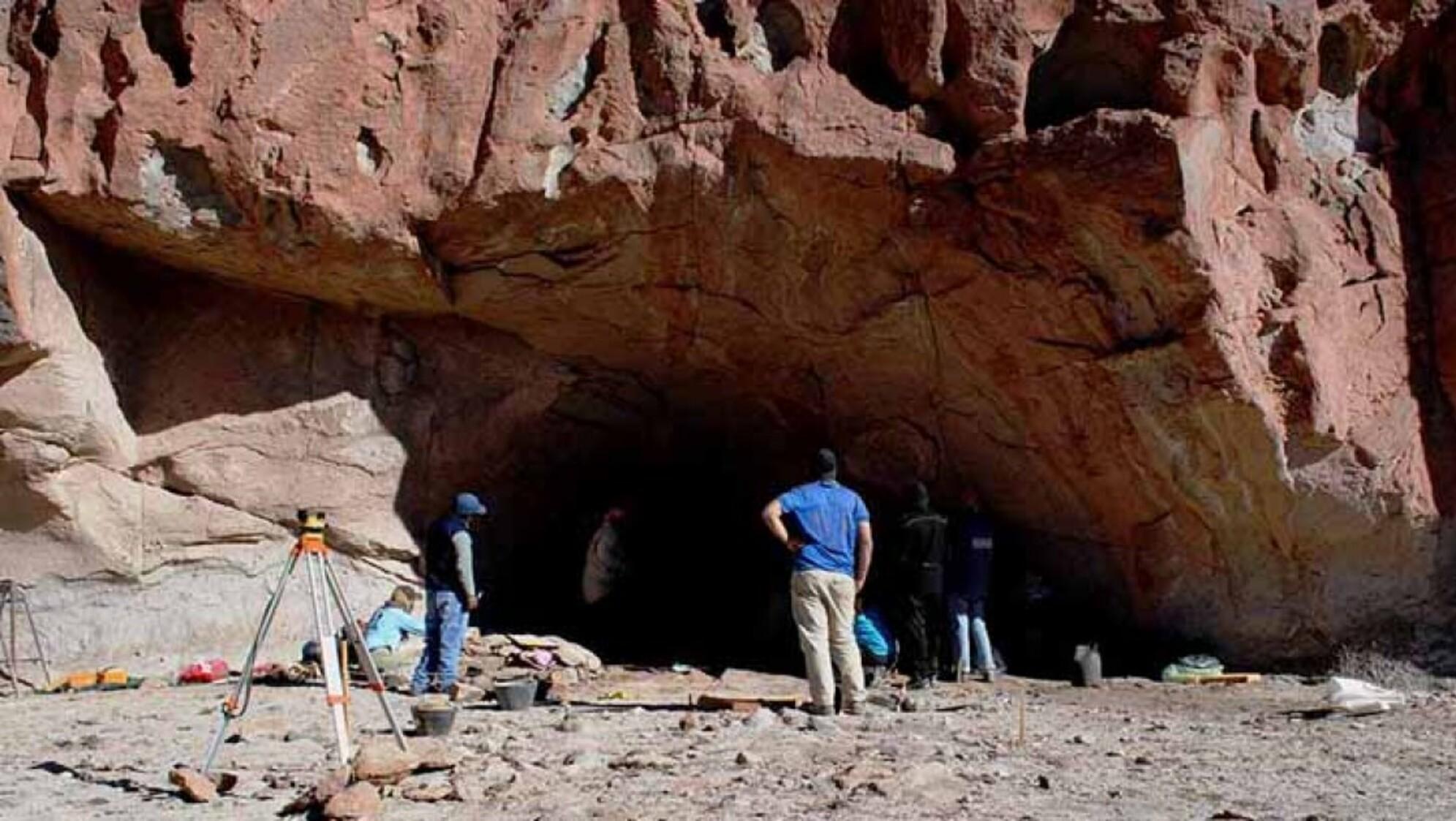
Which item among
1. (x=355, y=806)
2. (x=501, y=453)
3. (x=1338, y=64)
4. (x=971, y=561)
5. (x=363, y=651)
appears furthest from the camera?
(x=501, y=453)

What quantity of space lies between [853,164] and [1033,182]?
3.89 feet

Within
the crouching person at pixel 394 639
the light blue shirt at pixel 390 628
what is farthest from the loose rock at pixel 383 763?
Result: the light blue shirt at pixel 390 628

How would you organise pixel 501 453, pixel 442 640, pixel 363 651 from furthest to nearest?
pixel 501 453 → pixel 442 640 → pixel 363 651

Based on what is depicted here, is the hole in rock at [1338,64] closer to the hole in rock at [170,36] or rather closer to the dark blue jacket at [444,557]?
the dark blue jacket at [444,557]

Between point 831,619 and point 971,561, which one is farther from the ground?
point 971,561

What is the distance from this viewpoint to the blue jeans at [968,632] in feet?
33.1

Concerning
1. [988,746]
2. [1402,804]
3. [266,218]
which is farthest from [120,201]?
[1402,804]

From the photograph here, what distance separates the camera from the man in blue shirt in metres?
7.54

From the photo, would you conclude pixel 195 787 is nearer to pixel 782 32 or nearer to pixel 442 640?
pixel 442 640

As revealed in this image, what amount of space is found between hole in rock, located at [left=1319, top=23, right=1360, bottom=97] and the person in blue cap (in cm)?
689

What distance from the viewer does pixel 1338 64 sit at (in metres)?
10.6

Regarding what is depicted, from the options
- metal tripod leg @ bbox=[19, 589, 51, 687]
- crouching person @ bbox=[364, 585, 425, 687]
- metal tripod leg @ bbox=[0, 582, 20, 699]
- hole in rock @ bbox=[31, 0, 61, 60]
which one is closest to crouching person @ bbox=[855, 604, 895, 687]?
Result: crouching person @ bbox=[364, 585, 425, 687]

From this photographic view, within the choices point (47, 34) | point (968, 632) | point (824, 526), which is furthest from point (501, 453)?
point (824, 526)

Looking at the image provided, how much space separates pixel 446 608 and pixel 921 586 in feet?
10.1
